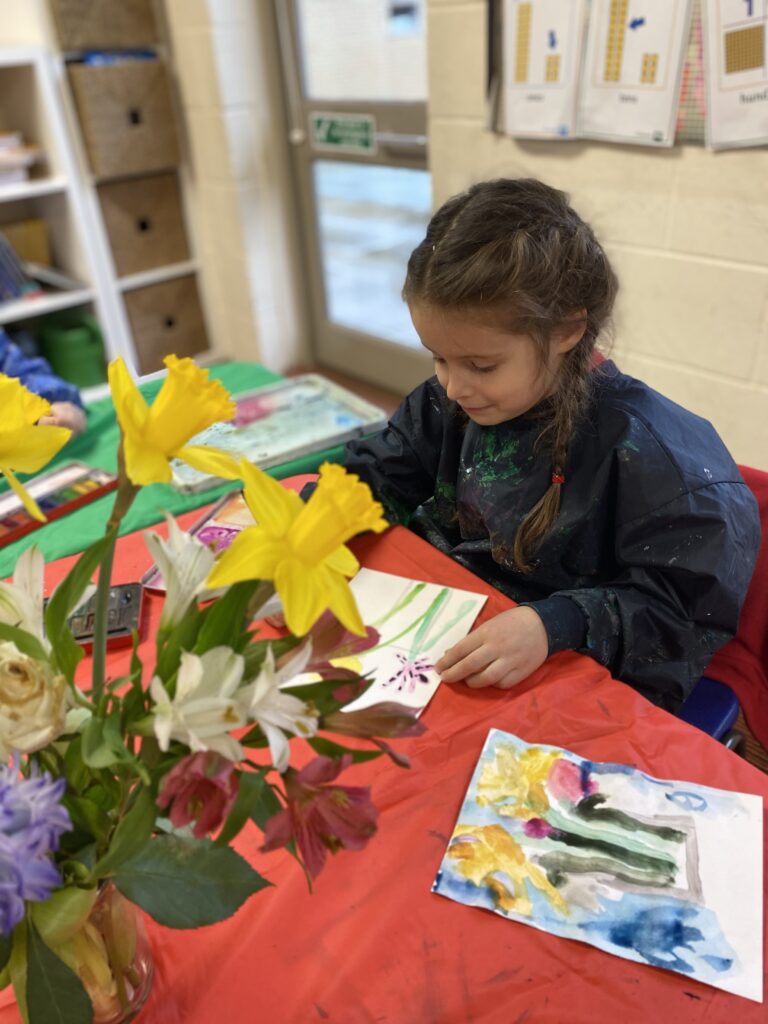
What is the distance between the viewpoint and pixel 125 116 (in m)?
2.79

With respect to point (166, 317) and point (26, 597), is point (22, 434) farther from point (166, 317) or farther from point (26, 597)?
point (166, 317)

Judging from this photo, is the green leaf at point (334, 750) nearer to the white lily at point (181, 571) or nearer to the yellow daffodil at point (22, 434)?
the white lily at point (181, 571)

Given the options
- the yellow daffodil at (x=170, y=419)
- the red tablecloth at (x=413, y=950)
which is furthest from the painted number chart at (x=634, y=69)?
the yellow daffodil at (x=170, y=419)

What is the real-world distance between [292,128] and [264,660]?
3.07 metres

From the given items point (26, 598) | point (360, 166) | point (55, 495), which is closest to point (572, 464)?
point (26, 598)

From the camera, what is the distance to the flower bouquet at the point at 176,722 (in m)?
0.40

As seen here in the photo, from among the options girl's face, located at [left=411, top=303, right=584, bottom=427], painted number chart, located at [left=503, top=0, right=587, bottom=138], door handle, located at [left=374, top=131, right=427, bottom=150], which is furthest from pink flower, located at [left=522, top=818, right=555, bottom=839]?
door handle, located at [left=374, top=131, right=427, bottom=150]

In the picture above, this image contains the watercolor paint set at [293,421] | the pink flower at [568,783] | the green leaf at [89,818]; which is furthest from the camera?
the watercolor paint set at [293,421]

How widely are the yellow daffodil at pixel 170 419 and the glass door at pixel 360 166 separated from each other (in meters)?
2.29

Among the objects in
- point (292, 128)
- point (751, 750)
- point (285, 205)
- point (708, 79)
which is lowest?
point (751, 750)

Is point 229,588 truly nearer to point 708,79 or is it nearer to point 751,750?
point 751,750

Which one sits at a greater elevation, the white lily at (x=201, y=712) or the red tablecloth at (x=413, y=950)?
the white lily at (x=201, y=712)

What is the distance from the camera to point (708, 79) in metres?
1.62

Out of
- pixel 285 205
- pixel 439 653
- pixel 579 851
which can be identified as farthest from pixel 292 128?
pixel 579 851
